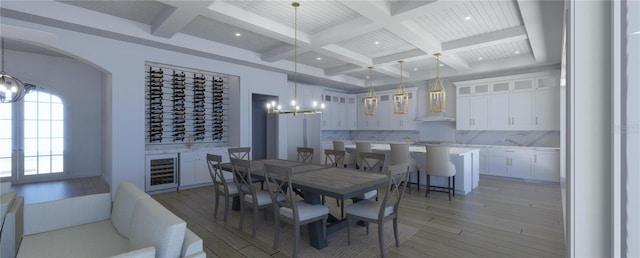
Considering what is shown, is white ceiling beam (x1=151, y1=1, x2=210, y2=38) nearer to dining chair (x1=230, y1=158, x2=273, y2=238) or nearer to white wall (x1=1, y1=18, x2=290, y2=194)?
white wall (x1=1, y1=18, x2=290, y2=194)

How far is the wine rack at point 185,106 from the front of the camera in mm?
5613

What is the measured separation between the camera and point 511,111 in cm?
672

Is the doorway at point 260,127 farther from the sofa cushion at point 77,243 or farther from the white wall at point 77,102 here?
the sofa cushion at point 77,243

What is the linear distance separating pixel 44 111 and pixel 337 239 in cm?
756

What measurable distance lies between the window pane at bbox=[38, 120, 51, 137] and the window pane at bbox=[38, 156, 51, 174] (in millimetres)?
538

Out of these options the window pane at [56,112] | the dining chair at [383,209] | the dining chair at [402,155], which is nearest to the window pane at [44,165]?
the window pane at [56,112]

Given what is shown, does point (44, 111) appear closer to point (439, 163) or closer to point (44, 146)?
point (44, 146)

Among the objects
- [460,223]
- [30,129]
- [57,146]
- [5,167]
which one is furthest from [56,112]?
[460,223]

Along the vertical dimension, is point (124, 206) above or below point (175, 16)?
below

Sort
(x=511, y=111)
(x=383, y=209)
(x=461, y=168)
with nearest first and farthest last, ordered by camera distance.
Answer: (x=383, y=209), (x=461, y=168), (x=511, y=111)

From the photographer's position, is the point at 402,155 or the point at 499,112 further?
the point at 499,112

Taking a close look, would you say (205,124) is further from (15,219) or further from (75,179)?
(15,219)

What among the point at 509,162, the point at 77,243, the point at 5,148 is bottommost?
the point at 77,243

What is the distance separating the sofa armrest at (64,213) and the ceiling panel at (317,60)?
14.5 ft
